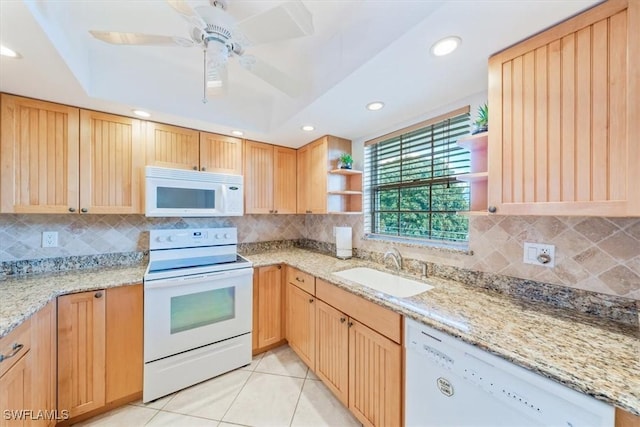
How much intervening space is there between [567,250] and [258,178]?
2.40 m

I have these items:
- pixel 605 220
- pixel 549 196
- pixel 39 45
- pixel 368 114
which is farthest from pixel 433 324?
pixel 39 45

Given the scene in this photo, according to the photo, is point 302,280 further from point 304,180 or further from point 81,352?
point 81,352

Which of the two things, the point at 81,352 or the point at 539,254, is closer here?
the point at 539,254

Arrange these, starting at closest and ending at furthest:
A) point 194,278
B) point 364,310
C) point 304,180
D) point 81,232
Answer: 1. point 364,310
2. point 194,278
3. point 81,232
4. point 304,180

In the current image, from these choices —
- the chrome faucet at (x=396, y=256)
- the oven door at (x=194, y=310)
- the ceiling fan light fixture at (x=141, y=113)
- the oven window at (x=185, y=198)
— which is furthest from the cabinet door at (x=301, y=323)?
the ceiling fan light fixture at (x=141, y=113)

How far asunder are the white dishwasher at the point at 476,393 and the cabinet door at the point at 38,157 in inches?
95.4

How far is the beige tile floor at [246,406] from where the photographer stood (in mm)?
1530

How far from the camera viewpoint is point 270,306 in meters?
2.26

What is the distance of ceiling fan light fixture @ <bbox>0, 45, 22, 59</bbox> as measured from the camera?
1125 mm

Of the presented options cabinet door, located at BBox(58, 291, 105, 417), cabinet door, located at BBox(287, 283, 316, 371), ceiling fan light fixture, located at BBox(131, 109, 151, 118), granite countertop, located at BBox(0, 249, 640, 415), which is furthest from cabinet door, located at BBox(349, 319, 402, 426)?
ceiling fan light fixture, located at BBox(131, 109, 151, 118)

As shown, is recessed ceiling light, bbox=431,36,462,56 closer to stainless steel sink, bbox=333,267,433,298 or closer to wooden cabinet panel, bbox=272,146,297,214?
stainless steel sink, bbox=333,267,433,298

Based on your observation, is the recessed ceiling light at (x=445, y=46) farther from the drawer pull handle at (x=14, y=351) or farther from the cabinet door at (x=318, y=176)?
the drawer pull handle at (x=14, y=351)

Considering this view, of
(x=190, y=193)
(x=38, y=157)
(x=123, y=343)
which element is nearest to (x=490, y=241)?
(x=190, y=193)

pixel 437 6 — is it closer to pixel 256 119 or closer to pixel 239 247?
Answer: pixel 256 119
